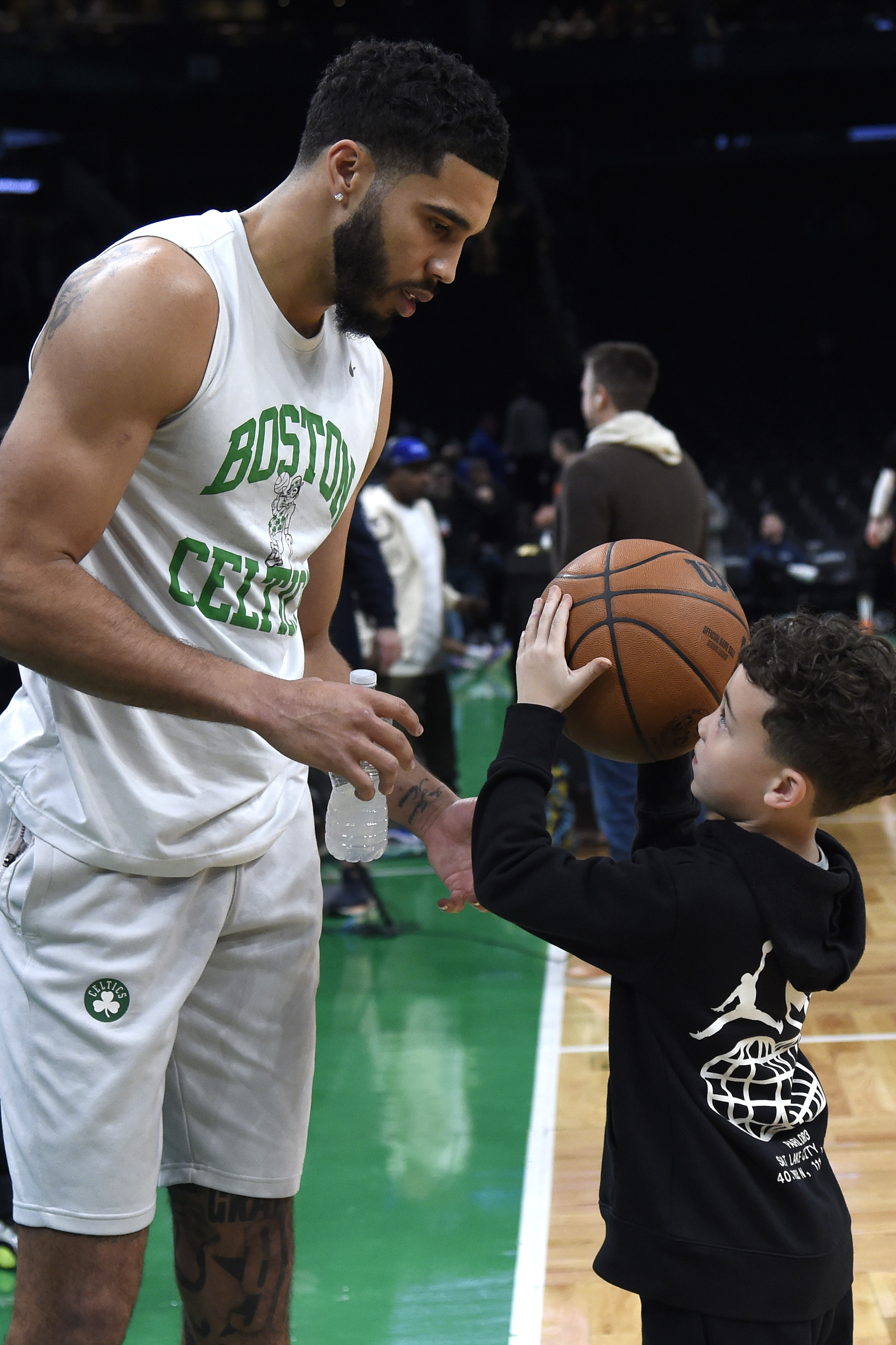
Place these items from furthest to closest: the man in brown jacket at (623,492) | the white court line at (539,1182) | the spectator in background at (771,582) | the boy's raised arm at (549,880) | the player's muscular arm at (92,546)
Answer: the spectator in background at (771,582)
the man in brown jacket at (623,492)
the white court line at (539,1182)
the boy's raised arm at (549,880)
the player's muscular arm at (92,546)

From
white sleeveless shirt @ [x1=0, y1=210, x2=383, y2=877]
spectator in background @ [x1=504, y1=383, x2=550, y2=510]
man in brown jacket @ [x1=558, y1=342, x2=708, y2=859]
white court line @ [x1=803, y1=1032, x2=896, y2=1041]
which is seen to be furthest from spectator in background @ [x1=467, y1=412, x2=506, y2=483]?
white sleeveless shirt @ [x1=0, y1=210, x2=383, y2=877]

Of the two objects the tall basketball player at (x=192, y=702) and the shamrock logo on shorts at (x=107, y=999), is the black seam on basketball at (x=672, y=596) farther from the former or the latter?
the shamrock logo on shorts at (x=107, y=999)

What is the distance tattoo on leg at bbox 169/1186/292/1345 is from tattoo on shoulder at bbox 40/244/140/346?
1154 mm

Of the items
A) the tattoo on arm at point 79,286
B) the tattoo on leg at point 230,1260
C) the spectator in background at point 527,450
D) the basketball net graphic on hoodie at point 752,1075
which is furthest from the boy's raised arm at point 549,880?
the spectator in background at point 527,450

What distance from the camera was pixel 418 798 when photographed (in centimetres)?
207

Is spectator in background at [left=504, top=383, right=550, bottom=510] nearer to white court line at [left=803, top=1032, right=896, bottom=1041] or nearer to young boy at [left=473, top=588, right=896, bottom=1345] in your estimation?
white court line at [left=803, top=1032, right=896, bottom=1041]

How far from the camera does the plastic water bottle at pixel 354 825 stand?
2105mm

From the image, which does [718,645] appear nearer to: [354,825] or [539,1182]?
[354,825]

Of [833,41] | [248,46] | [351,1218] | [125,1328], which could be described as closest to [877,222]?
[833,41]

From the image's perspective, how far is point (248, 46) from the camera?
14.5m

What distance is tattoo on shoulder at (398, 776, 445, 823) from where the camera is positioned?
2.07m

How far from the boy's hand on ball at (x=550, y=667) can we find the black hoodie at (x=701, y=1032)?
43 millimetres

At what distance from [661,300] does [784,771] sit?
60.9ft

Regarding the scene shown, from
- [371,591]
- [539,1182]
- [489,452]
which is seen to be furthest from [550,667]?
[489,452]
